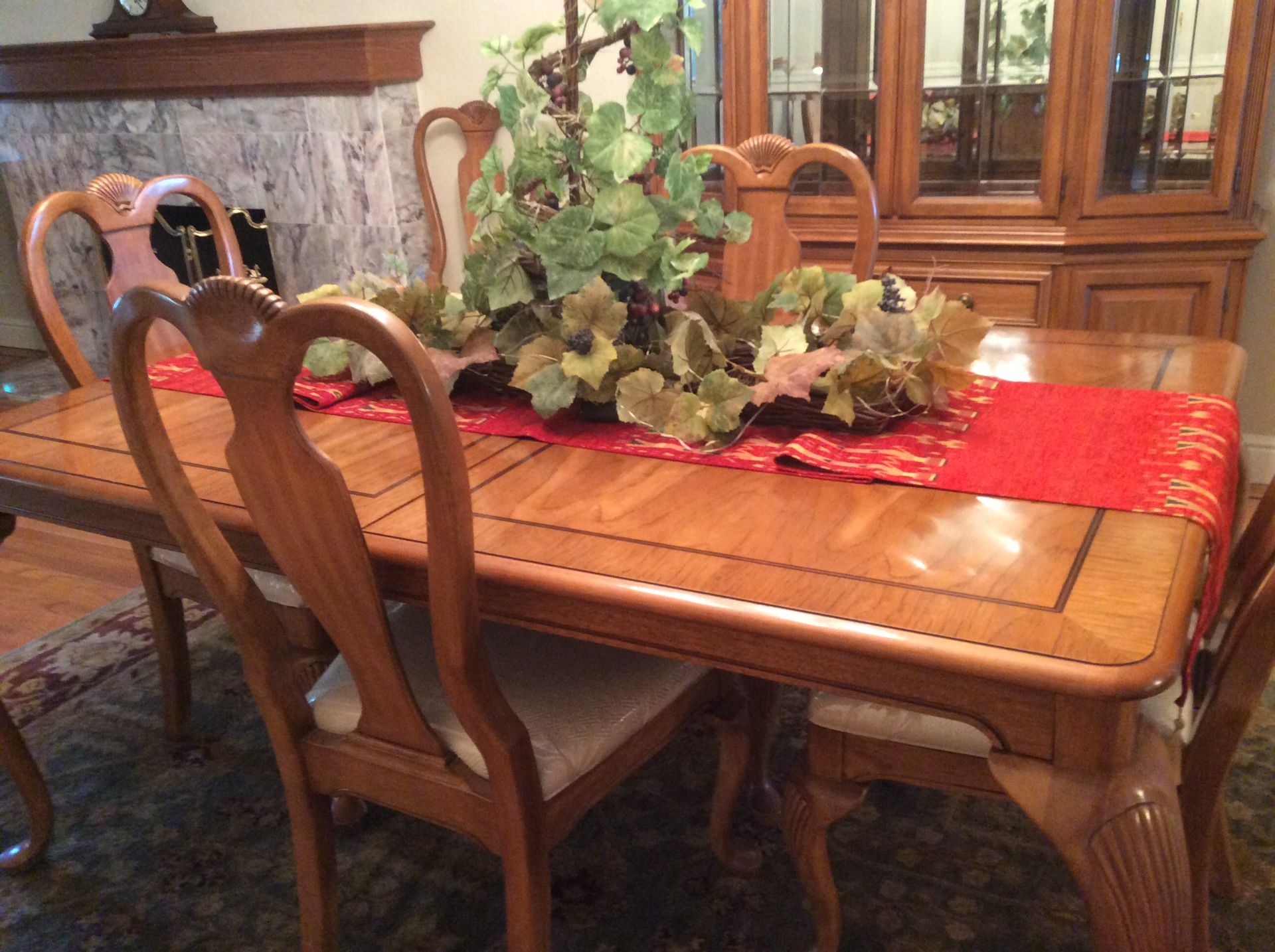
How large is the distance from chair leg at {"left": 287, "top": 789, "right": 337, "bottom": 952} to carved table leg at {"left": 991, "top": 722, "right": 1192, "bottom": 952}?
81 cm

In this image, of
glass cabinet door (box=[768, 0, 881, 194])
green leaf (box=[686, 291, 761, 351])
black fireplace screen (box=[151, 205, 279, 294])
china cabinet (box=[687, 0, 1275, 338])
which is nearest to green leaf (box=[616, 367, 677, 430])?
A: green leaf (box=[686, 291, 761, 351])

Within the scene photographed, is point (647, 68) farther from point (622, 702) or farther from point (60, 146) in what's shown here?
point (60, 146)

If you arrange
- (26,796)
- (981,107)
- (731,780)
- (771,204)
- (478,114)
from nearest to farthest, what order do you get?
(731,780), (26,796), (771,204), (981,107), (478,114)

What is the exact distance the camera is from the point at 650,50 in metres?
1.17

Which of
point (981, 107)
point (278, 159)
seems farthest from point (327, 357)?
point (278, 159)

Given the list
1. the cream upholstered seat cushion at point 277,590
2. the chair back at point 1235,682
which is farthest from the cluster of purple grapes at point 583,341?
the chair back at point 1235,682

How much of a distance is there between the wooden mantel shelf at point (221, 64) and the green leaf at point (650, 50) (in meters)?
2.29

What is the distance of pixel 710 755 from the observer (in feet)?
5.83

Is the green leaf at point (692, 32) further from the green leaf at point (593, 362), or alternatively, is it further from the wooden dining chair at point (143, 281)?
the wooden dining chair at point (143, 281)

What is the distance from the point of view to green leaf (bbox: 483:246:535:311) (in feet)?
4.24

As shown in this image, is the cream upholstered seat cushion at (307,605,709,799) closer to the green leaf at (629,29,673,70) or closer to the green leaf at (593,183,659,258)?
the green leaf at (593,183,659,258)

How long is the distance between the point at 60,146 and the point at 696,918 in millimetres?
4006

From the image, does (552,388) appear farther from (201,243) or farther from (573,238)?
(201,243)

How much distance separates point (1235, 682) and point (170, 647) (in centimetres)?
167
